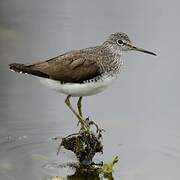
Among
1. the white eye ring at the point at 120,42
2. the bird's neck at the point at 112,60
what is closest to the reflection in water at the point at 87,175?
the bird's neck at the point at 112,60

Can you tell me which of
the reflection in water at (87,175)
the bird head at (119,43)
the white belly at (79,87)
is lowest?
the reflection in water at (87,175)

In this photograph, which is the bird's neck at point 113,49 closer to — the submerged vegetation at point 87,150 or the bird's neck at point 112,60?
the bird's neck at point 112,60

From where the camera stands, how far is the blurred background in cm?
723

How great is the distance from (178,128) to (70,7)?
14.1 feet

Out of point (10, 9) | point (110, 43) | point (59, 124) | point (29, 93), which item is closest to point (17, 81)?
point (29, 93)

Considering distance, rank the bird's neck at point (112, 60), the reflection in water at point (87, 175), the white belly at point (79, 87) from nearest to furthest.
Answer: the white belly at point (79, 87)
the reflection in water at point (87, 175)
the bird's neck at point (112, 60)

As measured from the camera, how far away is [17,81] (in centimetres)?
899

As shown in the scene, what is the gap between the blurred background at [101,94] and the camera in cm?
723

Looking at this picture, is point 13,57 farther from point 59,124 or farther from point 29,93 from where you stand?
point 59,124

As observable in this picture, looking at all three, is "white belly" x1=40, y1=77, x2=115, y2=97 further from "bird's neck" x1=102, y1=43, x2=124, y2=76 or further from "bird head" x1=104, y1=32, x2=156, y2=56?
"bird head" x1=104, y1=32, x2=156, y2=56

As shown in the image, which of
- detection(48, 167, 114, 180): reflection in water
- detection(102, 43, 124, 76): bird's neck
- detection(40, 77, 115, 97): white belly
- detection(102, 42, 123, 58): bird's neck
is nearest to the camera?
detection(40, 77, 115, 97): white belly

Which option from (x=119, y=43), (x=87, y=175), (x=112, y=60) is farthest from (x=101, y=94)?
(x=87, y=175)

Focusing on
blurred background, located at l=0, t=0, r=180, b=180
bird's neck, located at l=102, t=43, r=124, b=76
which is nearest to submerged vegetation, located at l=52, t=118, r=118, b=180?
blurred background, located at l=0, t=0, r=180, b=180

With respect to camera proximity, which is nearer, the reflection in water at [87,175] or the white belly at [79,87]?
the white belly at [79,87]
